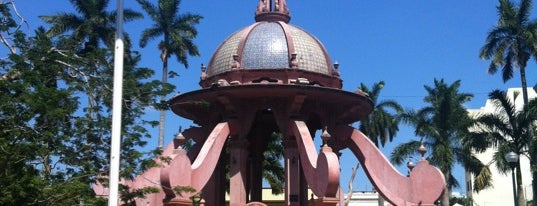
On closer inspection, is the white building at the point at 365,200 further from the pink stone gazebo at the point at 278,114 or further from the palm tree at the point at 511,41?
the pink stone gazebo at the point at 278,114

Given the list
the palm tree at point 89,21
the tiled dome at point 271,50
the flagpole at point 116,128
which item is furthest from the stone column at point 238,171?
the palm tree at point 89,21

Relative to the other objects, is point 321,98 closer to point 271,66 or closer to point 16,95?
point 271,66

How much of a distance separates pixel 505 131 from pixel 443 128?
4.94 metres

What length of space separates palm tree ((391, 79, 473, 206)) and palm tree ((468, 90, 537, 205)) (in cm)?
174

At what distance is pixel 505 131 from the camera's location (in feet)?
112

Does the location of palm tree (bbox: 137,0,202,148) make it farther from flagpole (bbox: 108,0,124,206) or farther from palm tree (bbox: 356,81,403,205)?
flagpole (bbox: 108,0,124,206)

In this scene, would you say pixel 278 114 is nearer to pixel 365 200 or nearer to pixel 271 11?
pixel 271 11

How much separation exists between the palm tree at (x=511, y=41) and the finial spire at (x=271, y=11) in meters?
17.7

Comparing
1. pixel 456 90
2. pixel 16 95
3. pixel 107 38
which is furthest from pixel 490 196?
pixel 16 95

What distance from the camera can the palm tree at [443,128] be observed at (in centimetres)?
3753

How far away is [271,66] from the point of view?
20859mm

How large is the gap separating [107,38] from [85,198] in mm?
21926

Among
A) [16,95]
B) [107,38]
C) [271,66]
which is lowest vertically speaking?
[16,95]

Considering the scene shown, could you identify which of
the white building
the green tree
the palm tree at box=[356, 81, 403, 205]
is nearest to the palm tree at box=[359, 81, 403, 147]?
the palm tree at box=[356, 81, 403, 205]
